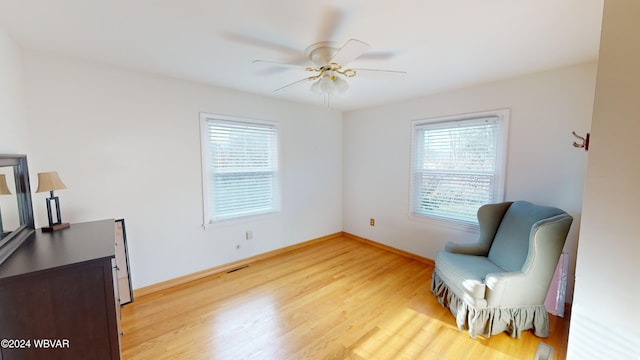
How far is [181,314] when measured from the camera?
7.34ft

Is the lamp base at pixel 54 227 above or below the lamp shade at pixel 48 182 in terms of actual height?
below

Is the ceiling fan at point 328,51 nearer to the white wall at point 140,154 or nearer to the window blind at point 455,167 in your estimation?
the white wall at point 140,154

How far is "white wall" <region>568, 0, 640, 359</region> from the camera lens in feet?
3.32

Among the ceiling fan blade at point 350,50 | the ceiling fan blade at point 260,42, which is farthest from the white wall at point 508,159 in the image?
the ceiling fan blade at point 260,42

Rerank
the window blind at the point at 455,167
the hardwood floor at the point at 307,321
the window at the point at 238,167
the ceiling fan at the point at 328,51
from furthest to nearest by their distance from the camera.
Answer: the window at the point at 238,167 → the window blind at the point at 455,167 → the hardwood floor at the point at 307,321 → the ceiling fan at the point at 328,51

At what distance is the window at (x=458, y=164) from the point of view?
2740mm

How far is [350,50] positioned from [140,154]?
226cm

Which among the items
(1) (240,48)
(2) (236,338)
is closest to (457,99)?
(1) (240,48)

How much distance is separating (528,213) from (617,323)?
1.32 metres

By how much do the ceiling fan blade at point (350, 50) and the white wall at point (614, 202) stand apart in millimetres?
1057

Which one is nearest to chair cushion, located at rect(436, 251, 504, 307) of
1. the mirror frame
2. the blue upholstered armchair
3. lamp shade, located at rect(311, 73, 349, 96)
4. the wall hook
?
the blue upholstered armchair

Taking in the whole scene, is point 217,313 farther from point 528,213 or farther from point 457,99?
point 457,99

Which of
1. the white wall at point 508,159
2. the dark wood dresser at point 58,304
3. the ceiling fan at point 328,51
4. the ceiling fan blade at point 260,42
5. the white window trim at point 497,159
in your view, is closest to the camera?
the dark wood dresser at point 58,304

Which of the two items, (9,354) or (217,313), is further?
(217,313)
